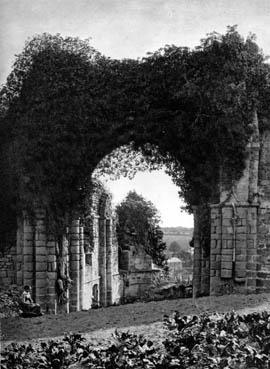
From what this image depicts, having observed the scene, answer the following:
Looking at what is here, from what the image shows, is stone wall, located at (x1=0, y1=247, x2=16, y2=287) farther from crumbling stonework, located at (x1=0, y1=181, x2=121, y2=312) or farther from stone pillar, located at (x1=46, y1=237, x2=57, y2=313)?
stone pillar, located at (x1=46, y1=237, x2=57, y2=313)

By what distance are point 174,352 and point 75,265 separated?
9.56m

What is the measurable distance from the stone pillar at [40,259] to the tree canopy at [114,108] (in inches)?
10.9

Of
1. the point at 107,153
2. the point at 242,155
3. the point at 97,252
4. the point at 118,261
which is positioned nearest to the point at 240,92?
the point at 242,155

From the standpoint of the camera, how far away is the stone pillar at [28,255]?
45.9 ft

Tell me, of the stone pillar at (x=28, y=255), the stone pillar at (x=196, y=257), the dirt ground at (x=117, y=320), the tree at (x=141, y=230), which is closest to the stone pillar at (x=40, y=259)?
the stone pillar at (x=28, y=255)

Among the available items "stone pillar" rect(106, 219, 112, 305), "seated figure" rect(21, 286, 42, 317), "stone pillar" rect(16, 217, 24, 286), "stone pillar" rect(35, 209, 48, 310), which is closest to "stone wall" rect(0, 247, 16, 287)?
"stone pillar" rect(16, 217, 24, 286)

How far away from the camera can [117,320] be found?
395 inches

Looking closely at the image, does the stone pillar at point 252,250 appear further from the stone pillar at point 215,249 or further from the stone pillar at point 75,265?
the stone pillar at point 75,265

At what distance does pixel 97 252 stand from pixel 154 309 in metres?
11.4

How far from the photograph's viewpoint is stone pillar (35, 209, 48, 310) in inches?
551

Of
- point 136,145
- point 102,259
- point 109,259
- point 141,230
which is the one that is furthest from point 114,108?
point 141,230

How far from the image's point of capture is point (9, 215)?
14297 millimetres

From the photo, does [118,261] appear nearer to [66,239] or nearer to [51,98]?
[66,239]

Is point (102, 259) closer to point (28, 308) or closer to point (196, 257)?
point (196, 257)
